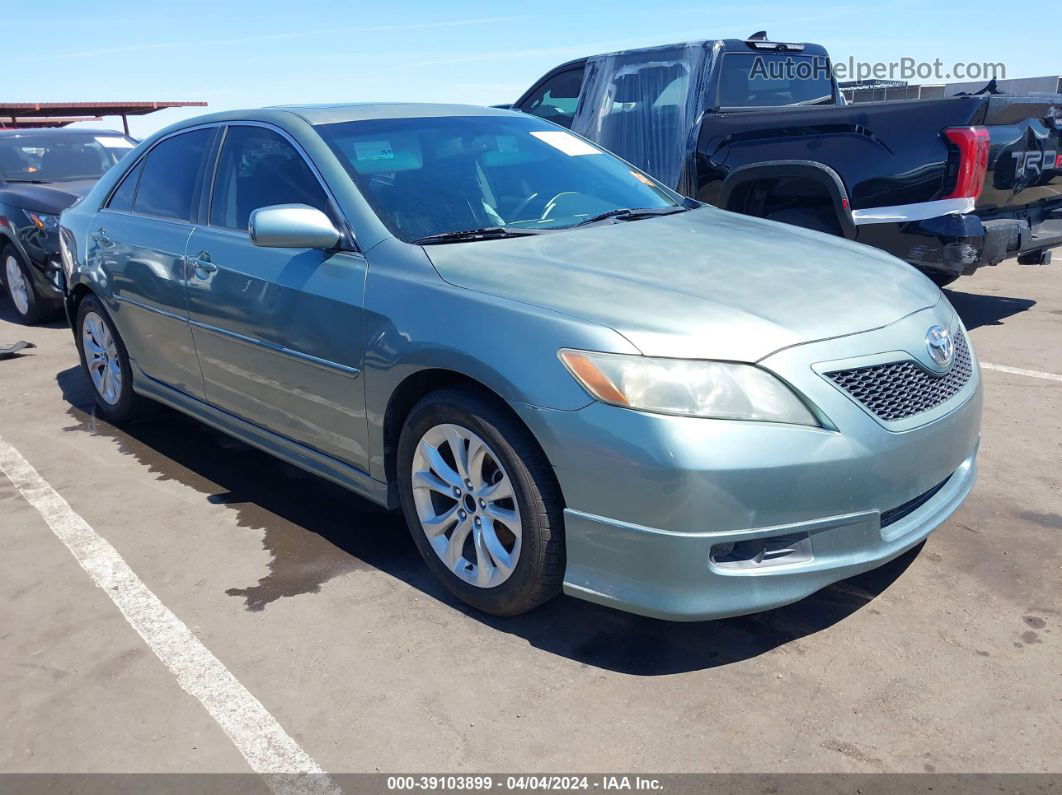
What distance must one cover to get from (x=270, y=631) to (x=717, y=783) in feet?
5.15

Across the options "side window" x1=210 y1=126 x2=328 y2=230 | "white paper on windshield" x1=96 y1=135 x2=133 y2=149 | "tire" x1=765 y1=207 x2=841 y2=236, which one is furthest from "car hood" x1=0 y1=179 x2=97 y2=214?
"tire" x1=765 y1=207 x2=841 y2=236

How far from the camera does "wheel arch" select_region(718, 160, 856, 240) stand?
228 inches

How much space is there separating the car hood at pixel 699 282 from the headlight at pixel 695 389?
0.04m

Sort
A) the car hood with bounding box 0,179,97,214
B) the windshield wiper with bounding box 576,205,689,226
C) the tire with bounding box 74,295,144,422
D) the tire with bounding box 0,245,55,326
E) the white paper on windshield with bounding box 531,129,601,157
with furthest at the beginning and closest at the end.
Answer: the tire with bounding box 0,245,55,326, the car hood with bounding box 0,179,97,214, the tire with bounding box 74,295,144,422, the white paper on windshield with bounding box 531,129,601,157, the windshield wiper with bounding box 576,205,689,226

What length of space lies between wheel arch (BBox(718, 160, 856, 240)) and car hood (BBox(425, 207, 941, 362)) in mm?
2318

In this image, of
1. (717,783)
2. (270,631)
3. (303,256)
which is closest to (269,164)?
(303,256)

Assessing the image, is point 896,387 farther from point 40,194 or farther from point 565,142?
point 40,194

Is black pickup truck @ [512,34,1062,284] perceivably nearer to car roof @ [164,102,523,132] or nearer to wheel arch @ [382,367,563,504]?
car roof @ [164,102,523,132]

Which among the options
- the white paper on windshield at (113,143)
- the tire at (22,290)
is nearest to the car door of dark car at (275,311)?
the tire at (22,290)

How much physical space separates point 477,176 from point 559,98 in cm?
451

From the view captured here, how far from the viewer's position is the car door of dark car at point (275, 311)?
340 cm

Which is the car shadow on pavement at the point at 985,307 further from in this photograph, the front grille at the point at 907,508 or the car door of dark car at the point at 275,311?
the car door of dark car at the point at 275,311

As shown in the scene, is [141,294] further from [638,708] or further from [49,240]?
[49,240]

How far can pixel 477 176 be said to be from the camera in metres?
3.79
